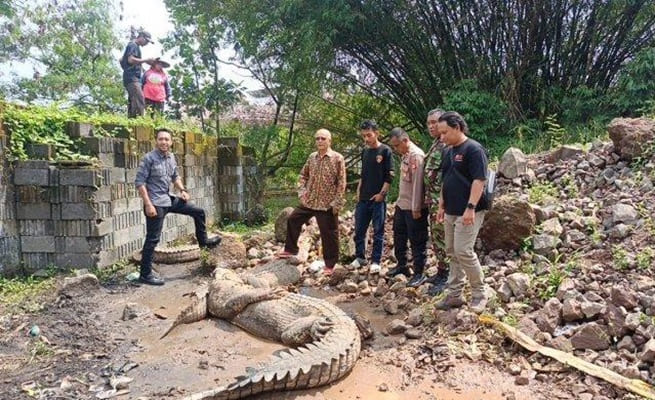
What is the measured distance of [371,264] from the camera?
5.87 metres

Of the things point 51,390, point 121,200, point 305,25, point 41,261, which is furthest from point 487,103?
point 51,390

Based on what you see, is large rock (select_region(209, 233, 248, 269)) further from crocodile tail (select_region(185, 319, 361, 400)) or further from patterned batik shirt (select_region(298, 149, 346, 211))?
crocodile tail (select_region(185, 319, 361, 400))

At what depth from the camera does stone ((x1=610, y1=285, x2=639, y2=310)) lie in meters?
3.82

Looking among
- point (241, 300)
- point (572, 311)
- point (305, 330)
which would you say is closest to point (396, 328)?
point (305, 330)

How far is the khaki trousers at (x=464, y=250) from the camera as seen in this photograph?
163 inches

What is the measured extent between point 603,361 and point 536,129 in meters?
7.56

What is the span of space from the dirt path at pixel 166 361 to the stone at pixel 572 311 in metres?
0.76

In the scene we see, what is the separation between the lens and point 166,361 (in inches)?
155

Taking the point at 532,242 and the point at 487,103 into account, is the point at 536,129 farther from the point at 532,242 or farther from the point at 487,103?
the point at 532,242

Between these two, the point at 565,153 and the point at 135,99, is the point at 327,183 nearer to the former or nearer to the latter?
the point at 565,153

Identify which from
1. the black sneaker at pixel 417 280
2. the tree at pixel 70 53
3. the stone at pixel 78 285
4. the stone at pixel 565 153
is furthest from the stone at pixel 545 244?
the tree at pixel 70 53

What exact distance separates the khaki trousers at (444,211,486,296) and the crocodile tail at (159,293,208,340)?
2.41 m

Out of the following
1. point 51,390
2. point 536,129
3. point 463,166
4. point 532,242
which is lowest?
point 51,390

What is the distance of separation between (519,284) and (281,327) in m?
2.14
